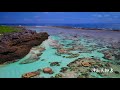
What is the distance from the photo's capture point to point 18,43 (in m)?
3.43

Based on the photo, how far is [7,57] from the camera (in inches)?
130

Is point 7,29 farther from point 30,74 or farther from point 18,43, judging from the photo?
point 30,74

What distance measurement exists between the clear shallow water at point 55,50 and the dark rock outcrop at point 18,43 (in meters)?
0.10

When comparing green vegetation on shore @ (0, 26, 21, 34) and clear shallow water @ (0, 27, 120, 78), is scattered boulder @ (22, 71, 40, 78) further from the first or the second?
green vegetation on shore @ (0, 26, 21, 34)

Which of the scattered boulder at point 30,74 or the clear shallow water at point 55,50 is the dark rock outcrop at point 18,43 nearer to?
the clear shallow water at point 55,50

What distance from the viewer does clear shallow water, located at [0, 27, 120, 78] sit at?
3.22 meters

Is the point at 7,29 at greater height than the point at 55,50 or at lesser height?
greater

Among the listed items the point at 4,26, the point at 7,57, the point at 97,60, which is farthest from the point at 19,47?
the point at 97,60

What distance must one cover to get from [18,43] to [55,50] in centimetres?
77

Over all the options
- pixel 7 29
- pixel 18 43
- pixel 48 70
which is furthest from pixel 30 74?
pixel 7 29

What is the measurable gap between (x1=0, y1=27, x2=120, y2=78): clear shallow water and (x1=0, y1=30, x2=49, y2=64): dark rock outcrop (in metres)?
0.10

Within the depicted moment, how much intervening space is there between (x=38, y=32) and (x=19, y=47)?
0.49 metres

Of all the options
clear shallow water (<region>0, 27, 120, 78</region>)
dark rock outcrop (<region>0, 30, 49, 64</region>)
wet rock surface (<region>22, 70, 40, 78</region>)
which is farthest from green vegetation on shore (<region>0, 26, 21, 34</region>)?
wet rock surface (<region>22, 70, 40, 78</region>)
